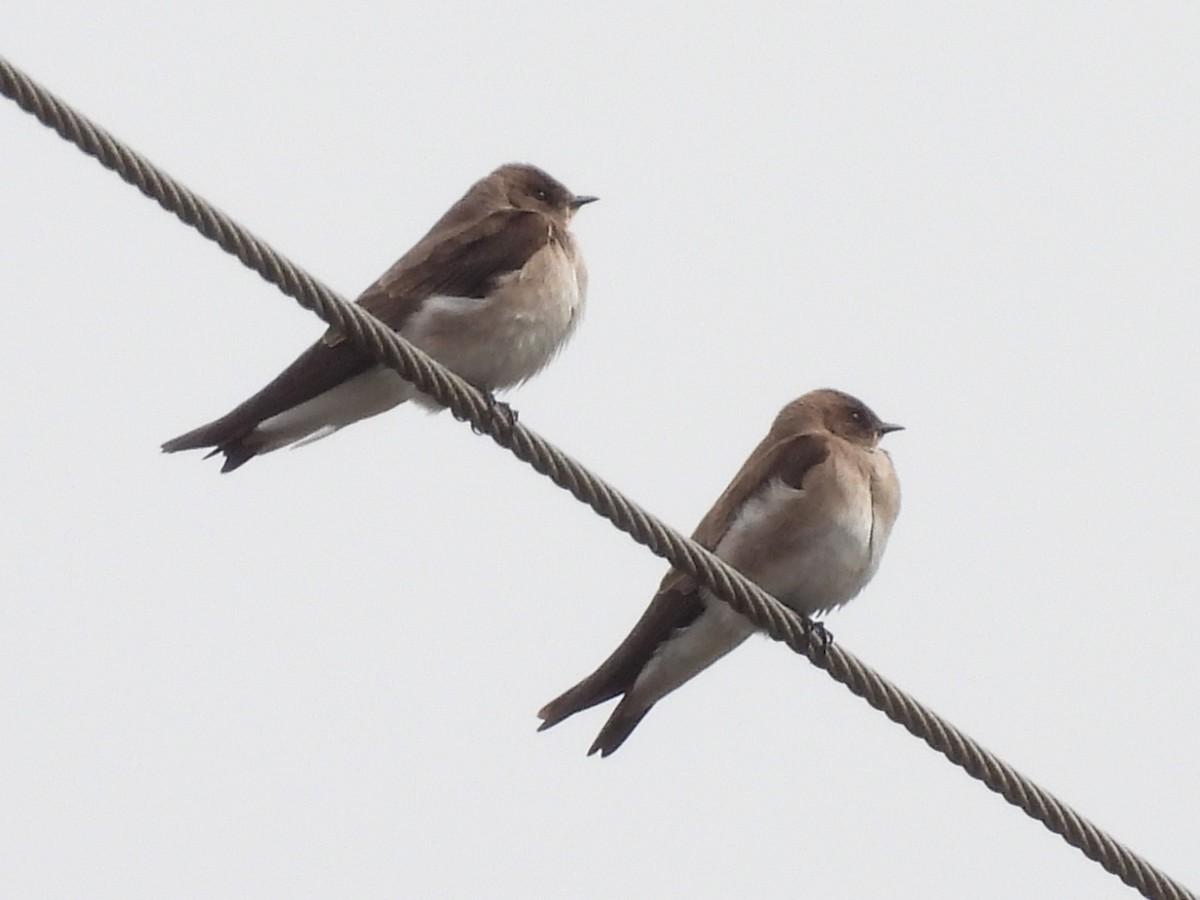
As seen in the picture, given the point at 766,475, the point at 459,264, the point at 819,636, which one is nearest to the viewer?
the point at 819,636

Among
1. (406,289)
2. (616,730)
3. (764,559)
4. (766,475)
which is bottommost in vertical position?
(616,730)

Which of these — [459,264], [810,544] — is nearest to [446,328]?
[459,264]

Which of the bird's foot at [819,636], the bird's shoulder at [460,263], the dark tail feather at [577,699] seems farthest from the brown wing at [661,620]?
the bird's shoulder at [460,263]

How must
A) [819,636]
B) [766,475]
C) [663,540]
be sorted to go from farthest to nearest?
[766,475], [819,636], [663,540]

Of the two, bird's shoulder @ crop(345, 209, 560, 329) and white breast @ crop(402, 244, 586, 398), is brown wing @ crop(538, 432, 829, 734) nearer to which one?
white breast @ crop(402, 244, 586, 398)

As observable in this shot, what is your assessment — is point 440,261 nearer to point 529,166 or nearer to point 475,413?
point 529,166

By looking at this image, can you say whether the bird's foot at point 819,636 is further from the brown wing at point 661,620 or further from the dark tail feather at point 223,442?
the dark tail feather at point 223,442

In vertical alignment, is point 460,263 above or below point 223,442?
above

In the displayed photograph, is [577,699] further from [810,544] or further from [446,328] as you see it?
[446,328]
